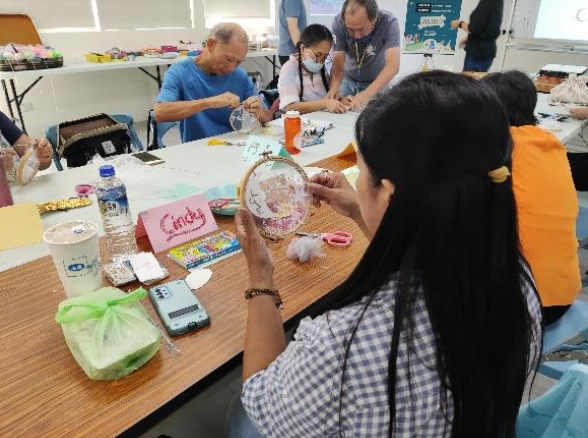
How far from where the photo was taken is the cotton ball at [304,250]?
1.17 meters

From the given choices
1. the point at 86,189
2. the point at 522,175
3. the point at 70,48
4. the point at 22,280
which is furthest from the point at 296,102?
the point at 70,48

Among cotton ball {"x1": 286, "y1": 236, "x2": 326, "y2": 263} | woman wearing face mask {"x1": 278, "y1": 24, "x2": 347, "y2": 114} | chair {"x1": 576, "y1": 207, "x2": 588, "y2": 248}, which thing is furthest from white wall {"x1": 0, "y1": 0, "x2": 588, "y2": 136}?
cotton ball {"x1": 286, "y1": 236, "x2": 326, "y2": 263}

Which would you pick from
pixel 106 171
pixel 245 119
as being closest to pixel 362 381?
pixel 106 171

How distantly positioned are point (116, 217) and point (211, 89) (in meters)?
1.53

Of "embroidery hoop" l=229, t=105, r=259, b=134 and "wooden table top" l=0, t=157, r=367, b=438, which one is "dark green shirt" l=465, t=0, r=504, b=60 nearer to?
"embroidery hoop" l=229, t=105, r=259, b=134

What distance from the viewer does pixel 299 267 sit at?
116 centimetres

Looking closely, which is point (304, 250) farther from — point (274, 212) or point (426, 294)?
point (426, 294)

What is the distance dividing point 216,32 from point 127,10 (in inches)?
148

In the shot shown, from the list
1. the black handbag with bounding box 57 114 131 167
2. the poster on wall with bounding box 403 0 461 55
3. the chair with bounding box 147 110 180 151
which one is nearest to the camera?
the black handbag with bounding box 57 114 131 167

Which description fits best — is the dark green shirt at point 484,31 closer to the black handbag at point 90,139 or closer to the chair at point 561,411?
the black handbag at point 90,139

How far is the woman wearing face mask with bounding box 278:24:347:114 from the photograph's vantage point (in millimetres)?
2807

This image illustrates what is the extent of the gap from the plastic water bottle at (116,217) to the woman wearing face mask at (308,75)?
1867 mm

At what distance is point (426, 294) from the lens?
2.00 feet

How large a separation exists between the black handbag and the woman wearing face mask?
1037 millimetres
